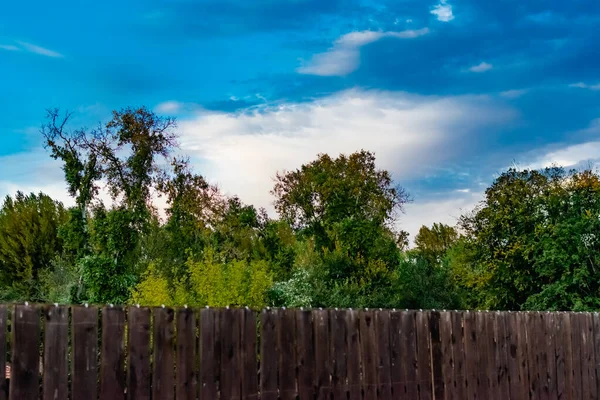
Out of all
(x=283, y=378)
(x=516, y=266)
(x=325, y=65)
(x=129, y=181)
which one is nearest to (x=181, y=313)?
(x=283, y=378)

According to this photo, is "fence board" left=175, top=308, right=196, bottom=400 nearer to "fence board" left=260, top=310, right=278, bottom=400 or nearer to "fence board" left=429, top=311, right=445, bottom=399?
"fence board" left=260, top=310, right=278, bottom=400

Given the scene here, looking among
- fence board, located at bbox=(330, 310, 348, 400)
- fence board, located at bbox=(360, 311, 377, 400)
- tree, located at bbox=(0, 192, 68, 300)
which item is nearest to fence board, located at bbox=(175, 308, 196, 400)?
fence board, located at bbox=(330, 310, 348, 400)

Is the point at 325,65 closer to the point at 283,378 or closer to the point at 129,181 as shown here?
the point at 283,378

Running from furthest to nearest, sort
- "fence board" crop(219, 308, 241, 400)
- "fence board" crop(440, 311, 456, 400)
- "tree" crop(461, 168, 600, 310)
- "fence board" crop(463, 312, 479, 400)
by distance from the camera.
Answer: "tree" crop(461, 168, 600, 310), "fence board" crop(463, 312, 479, 400), "fence board" crop(440, 311, 456, 400), "fence board" crop(219, 308, 241, 400)

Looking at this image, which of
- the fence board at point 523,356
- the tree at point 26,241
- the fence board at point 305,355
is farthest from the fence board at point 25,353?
the tree at point 26,241

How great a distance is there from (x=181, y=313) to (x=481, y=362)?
170 inches

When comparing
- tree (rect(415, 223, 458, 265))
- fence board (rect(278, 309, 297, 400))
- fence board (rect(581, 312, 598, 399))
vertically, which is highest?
tree (rect(415, 223, 458, 265))

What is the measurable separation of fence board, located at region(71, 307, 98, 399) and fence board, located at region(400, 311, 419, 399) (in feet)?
11.4

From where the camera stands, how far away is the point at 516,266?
27.3 m

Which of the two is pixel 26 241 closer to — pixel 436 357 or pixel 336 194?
pixel 336 194

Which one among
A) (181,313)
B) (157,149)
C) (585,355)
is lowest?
(585,355)

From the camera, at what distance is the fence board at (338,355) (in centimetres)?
689

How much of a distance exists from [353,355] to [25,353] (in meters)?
3.21

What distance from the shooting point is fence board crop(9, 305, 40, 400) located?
4781 millimetres
